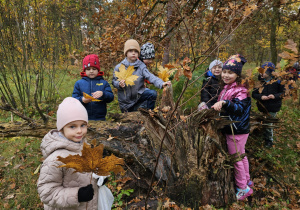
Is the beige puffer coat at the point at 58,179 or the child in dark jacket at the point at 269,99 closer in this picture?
the beige puffer coat at the point at 58,179

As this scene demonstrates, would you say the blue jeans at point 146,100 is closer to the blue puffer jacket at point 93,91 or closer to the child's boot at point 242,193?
the blue puffer jacket at point 93,91

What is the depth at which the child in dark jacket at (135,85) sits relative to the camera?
2.92 metres

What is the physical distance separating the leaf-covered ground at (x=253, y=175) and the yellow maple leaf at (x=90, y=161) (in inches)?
54.3

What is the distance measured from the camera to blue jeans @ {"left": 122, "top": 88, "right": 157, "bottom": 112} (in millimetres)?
3100

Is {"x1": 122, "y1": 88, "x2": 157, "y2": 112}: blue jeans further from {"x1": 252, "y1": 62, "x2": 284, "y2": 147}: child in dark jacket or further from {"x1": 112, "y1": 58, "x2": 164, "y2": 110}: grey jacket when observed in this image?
{"x1": 252, "y1": 62, "x2": 284, "y2": 147}: child in dark jacket

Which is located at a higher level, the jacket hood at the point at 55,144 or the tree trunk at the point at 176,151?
the jacket hood at the point at 55,144

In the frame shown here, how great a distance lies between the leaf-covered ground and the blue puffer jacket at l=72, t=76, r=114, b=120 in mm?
1191

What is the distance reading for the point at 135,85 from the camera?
3.04 m

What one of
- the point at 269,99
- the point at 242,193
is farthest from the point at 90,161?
the point at 269,99

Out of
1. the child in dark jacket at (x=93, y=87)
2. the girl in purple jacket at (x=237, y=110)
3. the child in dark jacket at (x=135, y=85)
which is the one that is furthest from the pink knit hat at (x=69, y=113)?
the girl in purple jacket at (x=237, y=110)

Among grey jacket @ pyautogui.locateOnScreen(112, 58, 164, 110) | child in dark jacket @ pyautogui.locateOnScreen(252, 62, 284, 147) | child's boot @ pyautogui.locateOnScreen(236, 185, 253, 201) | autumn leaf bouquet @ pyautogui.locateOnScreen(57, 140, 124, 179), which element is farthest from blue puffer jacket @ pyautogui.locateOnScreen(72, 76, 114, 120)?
child in dark jacket @ pyautogui.locateOnScreen(252, 62, 284, 147)

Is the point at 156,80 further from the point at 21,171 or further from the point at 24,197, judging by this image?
the point at 21,171

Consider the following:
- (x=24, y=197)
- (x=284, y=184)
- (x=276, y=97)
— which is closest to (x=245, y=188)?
(x=284, y=184)

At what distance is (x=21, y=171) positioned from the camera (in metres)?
3.21
